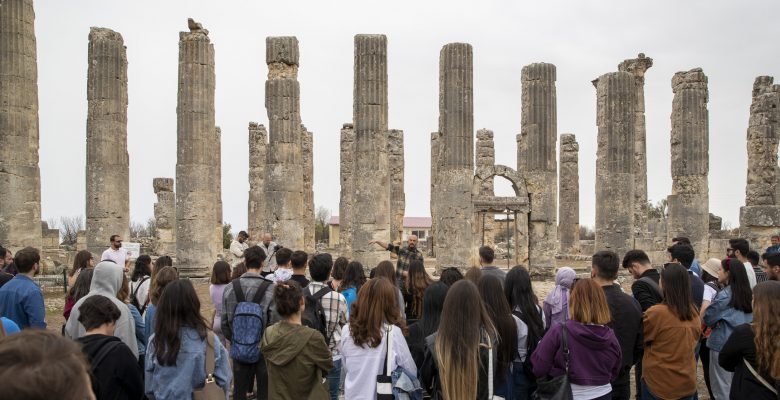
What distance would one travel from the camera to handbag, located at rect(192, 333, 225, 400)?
19.7ft

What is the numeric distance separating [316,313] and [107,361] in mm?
2874

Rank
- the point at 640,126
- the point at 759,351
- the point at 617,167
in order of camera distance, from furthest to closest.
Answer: the point at 640,126 < the point at 617,167 < the point at 759,351

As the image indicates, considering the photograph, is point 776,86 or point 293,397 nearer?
point 293,397

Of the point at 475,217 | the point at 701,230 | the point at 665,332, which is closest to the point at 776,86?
the point at 701,230

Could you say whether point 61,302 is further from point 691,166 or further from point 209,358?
point 691,166

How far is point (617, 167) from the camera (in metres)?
27.1

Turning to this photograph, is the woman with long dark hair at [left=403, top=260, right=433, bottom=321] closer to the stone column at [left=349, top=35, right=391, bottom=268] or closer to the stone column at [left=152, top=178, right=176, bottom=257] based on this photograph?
the stone column at [left=349, top=35, right=391, bottom=268]

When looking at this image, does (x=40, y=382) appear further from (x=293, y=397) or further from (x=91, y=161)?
(x=91, y=161)

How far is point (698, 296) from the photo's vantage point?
860 centimetres

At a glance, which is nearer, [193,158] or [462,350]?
[462,350]

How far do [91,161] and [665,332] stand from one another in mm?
22223

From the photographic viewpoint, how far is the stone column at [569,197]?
38750mm

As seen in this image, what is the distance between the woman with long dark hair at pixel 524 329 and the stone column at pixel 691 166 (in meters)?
24.9

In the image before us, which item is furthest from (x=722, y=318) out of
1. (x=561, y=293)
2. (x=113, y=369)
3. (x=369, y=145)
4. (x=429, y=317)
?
(x=369, y=145)
